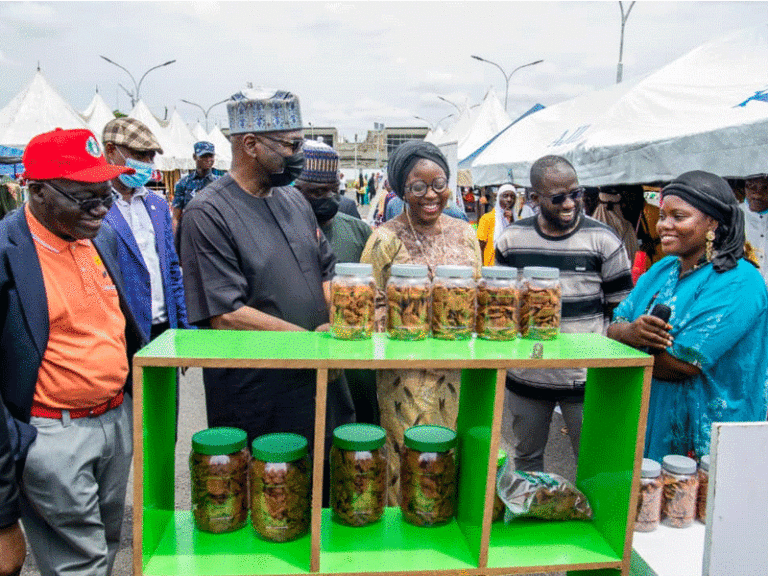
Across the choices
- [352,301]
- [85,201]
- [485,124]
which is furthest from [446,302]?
[485,124]

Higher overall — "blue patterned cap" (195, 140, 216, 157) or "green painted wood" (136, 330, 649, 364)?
"blue patterned cap" (195, 140, 216, 157)

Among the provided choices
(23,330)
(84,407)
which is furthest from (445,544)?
(23,330)

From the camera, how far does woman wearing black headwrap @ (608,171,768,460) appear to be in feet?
6.51

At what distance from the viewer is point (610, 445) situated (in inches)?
74.4

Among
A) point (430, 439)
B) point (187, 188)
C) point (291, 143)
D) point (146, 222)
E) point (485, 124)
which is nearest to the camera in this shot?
point (430, 439)

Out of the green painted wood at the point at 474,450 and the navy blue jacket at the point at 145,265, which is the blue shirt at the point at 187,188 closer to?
the navy blue jacket at the point at 145,265

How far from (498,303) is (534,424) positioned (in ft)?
4.47

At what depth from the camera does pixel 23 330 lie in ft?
6.25

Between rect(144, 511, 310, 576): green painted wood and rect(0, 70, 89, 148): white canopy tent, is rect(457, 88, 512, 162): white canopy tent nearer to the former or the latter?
rect(0, 70, 89, 148): white canopy tent

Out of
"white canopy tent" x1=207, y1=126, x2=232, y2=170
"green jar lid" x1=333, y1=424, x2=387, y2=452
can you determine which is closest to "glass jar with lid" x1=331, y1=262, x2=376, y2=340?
"green jar lid" x1=333, y1=424, x2=387, y2=452

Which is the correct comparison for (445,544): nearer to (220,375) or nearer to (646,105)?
(220,375)

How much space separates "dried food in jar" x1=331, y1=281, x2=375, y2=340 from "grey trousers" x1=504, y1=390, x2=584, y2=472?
1.41m

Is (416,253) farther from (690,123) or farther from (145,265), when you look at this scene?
(690,123)

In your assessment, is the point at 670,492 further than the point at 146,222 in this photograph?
No
